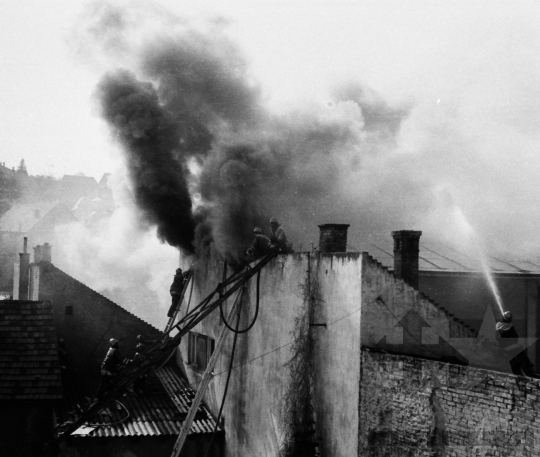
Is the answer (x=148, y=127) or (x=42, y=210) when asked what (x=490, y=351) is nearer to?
(x=148, y=127)

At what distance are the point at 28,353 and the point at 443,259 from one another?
11257 millimetres

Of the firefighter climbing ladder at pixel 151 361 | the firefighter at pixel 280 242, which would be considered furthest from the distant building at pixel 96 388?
the firefighter at pixel 280 242

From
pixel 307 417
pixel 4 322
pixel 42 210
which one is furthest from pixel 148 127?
pixel 42 210

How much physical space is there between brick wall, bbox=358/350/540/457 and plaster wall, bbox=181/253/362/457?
488 millimetres

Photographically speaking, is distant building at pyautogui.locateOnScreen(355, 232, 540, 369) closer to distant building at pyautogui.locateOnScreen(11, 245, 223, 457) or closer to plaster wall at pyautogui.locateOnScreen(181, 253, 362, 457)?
plaster wall at pyautogui.locateOnScreen(181, 253, 362, 457)

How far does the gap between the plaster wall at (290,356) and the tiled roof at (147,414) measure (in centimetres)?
86

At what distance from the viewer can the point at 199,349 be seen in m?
17.8

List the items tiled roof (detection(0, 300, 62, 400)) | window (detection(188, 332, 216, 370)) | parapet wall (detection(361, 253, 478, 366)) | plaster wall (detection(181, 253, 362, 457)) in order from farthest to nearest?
1. window (detection(188, 332, 216, 370))
2. tiled roof (detection(0, 300, 62, 400))
3. plaster wall (detection(181, 253, 362, 457))
4. parapet wall (detection(361, 253, 478, 366))

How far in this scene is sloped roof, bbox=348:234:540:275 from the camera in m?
16.3

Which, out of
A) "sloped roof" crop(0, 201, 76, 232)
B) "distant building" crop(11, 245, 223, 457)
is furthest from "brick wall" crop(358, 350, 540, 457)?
"sloped roof" crop(0, 201, 76, 232)

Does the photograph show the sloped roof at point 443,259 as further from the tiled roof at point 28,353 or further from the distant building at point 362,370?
the tiled roof at point 28,353

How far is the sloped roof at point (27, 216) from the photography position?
53.5 metres

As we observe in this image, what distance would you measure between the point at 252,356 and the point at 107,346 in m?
7.40

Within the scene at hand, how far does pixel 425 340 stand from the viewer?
1066 cm
